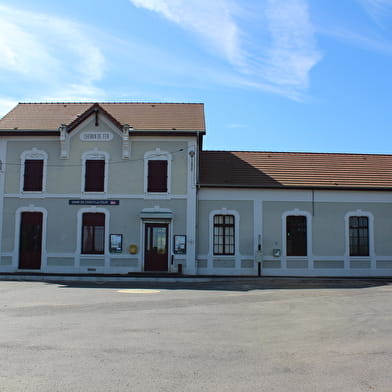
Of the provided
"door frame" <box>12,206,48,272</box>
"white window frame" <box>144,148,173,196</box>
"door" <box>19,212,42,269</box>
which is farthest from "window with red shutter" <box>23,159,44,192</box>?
"white window frame" <box>144,148,173,196</box>

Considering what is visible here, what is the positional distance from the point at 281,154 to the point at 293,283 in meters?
8.17

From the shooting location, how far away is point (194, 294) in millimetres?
14492

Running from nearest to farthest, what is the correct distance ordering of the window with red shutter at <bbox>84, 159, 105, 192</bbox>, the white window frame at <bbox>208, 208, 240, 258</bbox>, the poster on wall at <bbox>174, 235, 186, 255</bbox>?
1. the poster on wall at <bbox>174, 235, 186, 255</bbox>
2. the white window frame at <bbox>208, 208, 240, 258</bbox>
3. the window with red shutter at <bbox>84, 159, 105, 192</bbox>

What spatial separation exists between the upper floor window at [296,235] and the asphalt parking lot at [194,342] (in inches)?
274

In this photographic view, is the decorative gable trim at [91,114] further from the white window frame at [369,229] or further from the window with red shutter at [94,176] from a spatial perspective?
the white window frame at [369,229]

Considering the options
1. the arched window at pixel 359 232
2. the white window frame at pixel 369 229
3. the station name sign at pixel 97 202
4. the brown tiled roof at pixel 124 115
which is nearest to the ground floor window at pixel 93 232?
the station name sign at pixel 97 202

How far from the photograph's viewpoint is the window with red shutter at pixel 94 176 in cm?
2158

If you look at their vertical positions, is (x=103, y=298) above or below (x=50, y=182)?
below

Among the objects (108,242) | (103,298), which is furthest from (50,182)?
(103,298)

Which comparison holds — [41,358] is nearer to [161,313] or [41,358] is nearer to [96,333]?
[96,333]

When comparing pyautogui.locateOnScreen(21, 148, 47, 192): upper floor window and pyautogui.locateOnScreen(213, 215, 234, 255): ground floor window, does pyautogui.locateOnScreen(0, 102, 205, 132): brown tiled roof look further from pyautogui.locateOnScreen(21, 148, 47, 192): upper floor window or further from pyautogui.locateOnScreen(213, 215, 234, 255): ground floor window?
pyautogui.locateOnScreen(213, 215, 234, 255): ground floor window

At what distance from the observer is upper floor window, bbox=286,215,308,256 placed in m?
21.4

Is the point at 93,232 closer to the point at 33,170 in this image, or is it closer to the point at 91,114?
the point at 33,170

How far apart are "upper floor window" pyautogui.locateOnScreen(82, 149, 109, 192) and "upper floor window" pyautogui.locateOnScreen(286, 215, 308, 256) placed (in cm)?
856
